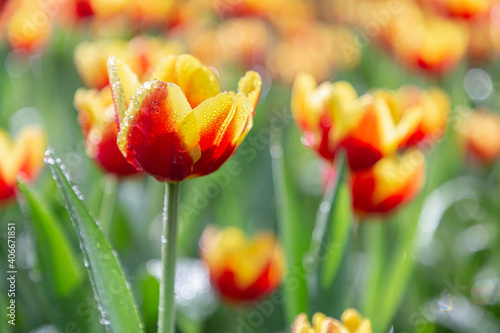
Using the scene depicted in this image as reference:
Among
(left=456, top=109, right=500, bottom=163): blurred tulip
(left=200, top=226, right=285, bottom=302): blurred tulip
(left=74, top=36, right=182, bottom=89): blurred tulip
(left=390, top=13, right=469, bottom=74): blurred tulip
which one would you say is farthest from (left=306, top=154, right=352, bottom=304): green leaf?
(left=390, top=13, right=469, bottom=74): blurred tulip

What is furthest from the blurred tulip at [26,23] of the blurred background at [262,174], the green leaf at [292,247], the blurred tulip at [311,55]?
the green leaf at [292,247]

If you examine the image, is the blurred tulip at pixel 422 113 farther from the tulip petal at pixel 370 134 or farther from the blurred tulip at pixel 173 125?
the blurred tulip at pixel 173 125

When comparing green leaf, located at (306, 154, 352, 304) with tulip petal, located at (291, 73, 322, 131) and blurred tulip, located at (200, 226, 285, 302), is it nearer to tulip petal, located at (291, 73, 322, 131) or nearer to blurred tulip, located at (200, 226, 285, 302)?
tulip petal, located at (291, 73, 322, 131)

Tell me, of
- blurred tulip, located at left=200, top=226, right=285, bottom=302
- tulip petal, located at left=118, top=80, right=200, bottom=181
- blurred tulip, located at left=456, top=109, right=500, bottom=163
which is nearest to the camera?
tulip petal, located at left=118, top=80, right=200, bottom=181

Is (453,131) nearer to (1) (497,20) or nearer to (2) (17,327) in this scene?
(1) (497,20)

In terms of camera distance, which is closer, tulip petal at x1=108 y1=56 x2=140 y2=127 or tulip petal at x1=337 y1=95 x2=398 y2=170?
tulip petal at x1=108 y1=56 x2=140 y2=127

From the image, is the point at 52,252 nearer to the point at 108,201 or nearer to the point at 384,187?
the point at 108,201
